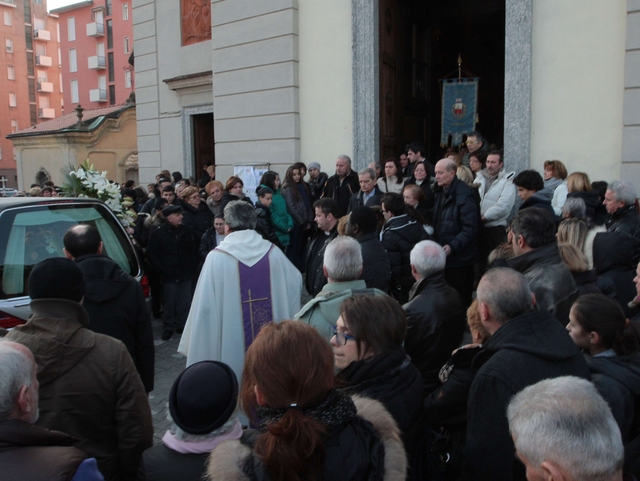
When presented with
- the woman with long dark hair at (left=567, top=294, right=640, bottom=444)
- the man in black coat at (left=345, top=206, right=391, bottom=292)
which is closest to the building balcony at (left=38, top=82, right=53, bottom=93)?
the man in black coat at (left=345, top=206, right=391, bottom=292)

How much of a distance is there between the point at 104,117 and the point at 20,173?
205 inches

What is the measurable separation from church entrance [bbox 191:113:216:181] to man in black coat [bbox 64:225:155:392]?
1048 cm

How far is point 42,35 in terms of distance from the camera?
54.3 metres

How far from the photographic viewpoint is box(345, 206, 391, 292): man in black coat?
439 centimetres

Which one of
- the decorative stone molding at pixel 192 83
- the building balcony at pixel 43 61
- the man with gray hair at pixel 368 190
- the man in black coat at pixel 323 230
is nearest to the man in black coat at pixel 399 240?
the man in black coat at pixel 323 230

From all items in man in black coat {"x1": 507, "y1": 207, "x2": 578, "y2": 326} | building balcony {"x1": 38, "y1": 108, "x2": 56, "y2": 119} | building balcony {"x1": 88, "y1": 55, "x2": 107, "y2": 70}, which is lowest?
man in black coat {"x1": 507, "y1": 207, "x2": 578, "y2": 326}

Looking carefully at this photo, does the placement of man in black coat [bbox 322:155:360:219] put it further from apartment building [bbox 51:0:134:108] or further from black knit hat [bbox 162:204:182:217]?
apartment building [bbox 51:0:134:108]

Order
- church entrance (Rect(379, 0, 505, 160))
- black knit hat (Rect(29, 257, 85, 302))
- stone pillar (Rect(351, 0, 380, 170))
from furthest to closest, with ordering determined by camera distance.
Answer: church entrance (Rect(379, 0, 505, 160)) → stone pillar (Rect(351, 0, 380, 170)) → black knit hat (Rect(29, 257, 85, 302))

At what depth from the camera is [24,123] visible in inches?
2026

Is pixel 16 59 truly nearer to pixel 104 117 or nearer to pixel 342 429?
pixel 104 117

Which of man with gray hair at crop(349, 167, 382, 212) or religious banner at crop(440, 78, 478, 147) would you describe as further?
religious banner at crop(440, 78, 478, 147)

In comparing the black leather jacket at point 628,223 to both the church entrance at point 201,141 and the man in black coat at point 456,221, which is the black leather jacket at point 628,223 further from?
the church entrance at point 201,141

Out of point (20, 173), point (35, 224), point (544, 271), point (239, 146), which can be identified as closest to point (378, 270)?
point (544, 271)

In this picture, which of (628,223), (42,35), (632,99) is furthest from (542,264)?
(42,35)
